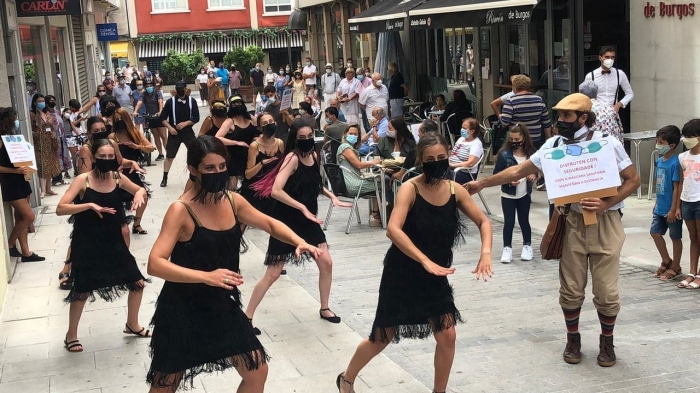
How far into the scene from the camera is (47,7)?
1541 centimetres

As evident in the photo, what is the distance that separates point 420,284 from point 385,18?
1311 cm

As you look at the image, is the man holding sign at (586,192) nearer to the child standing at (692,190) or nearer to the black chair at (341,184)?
the child standing at (692,190)

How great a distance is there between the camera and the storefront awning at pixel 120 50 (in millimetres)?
52625

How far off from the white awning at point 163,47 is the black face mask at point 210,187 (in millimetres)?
49513

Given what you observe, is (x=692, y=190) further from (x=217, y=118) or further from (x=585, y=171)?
(x=217, y=118)

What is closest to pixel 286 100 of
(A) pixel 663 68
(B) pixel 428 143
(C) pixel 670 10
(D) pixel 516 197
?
(A) pixel 663 68

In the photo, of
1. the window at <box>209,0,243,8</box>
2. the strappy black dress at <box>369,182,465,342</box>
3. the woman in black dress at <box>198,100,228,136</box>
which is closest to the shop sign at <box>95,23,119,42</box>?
the woman in black dress at <box>198,100,228,136</box>

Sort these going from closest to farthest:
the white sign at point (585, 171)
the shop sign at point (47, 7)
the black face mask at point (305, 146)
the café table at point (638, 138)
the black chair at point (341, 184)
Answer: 1. the white sign at point (585, 171)
2. the black face mask at point (305, 146)
3. the black chair at point (341, 184)
4. the café table at point (638, 138)
5. the shop sign at point (47, 7)

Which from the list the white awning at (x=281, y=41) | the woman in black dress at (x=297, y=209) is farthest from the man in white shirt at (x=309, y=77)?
the woman in black dress at (x=297, y=209)

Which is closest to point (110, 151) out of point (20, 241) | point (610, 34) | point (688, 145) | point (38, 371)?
point (38, 371)

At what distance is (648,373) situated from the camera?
5887mm

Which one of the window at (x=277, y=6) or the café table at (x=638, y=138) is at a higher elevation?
the window at (x=277, y=6)

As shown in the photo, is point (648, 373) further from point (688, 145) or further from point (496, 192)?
point (496, 192)

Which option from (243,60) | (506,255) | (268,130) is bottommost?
(506,255)
